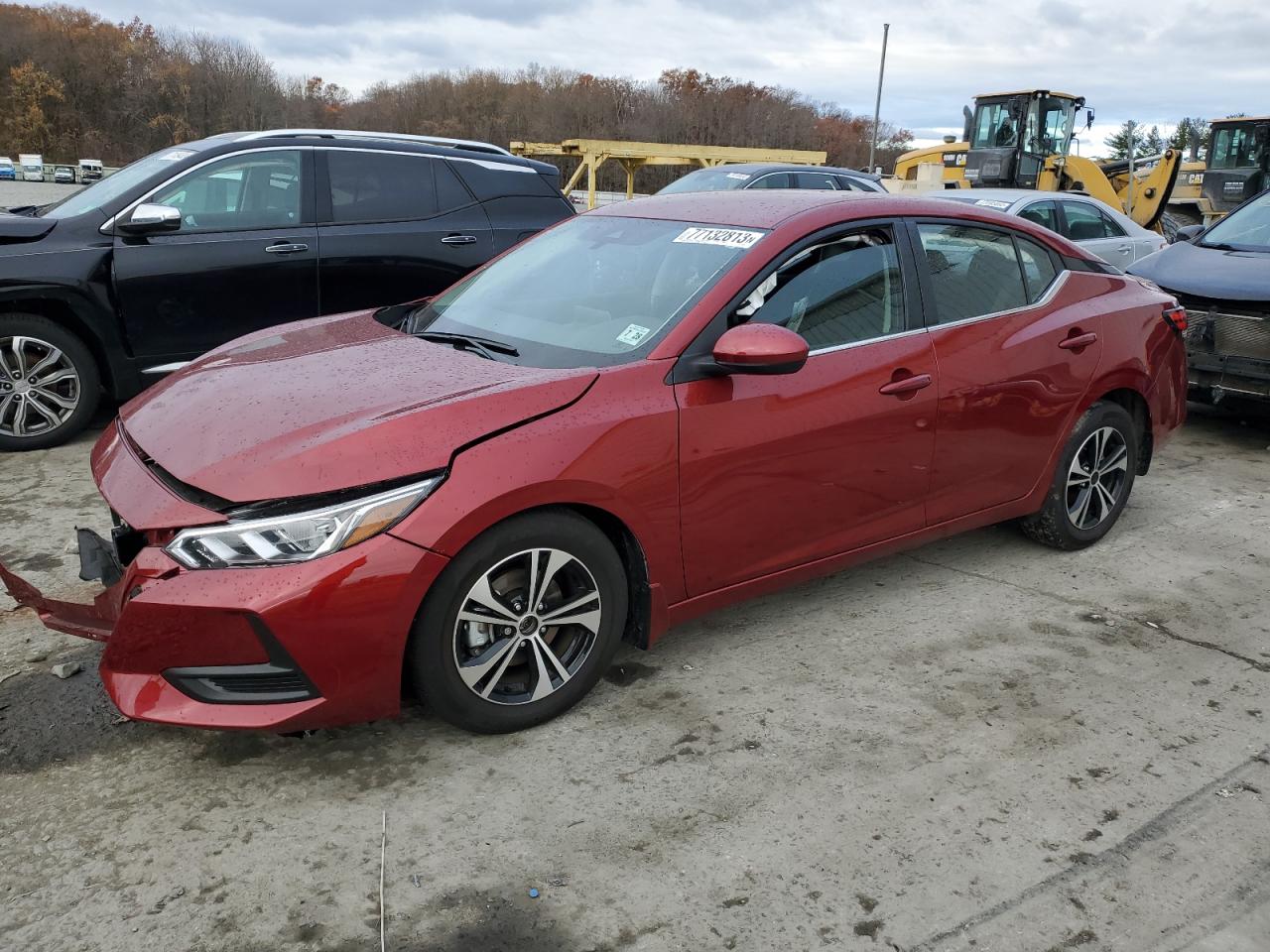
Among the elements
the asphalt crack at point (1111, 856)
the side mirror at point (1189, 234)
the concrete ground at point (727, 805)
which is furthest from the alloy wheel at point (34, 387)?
the side mirror at point (1189, 234)

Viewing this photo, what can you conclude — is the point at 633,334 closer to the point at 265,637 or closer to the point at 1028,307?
the point at 265,637

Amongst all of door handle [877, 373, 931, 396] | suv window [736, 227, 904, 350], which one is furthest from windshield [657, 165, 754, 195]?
door handle [877, 373, 931, 396]

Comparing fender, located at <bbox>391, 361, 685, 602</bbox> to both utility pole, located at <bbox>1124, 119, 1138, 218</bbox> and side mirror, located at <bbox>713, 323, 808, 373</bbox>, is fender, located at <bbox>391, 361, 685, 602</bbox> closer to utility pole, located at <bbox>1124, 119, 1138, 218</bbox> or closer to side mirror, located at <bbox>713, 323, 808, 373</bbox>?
side mirror, located at <bbox>713, 323, 808, 373</bbox>

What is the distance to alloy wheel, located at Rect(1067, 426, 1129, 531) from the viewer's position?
183 inches

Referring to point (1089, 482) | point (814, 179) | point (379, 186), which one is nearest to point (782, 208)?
point (1089, 482)

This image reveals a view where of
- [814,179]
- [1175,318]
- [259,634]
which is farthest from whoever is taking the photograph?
[814,179]

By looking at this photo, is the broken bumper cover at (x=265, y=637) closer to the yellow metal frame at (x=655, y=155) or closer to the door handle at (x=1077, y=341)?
the door handle at (x=1077, y=341)

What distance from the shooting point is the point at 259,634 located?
2.58 meters

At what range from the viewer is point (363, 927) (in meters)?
2.33

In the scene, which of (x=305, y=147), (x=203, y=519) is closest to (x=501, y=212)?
(x=305, y=147)

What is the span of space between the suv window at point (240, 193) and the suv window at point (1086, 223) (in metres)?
6.93

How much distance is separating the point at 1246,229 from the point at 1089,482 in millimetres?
4397

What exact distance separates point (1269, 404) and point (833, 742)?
5.34m

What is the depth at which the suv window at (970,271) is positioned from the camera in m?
4.00
